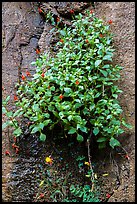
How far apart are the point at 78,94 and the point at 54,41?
0.79 m

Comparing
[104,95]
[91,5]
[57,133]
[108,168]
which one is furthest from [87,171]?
[91,5]

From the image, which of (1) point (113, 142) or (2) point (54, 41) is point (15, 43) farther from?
(1) point (113, 142)

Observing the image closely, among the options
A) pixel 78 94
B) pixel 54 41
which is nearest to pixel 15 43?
pixel 54 41

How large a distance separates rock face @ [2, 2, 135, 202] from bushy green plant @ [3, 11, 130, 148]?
0.10m

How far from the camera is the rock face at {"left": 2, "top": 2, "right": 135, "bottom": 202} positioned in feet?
7.63

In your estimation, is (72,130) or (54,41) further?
(54,41)

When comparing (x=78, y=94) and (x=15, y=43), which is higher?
(x=15, y=43)

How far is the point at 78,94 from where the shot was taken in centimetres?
232

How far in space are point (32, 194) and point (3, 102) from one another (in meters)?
0.70

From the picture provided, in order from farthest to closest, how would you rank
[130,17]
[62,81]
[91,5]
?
[91,5] → [130,17] → [62,81]

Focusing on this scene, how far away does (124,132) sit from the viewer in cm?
241

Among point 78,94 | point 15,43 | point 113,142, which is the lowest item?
point 113,142

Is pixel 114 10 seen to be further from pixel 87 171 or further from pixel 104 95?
pixel 87 171

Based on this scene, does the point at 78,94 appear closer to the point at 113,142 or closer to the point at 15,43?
the point at 113,142
